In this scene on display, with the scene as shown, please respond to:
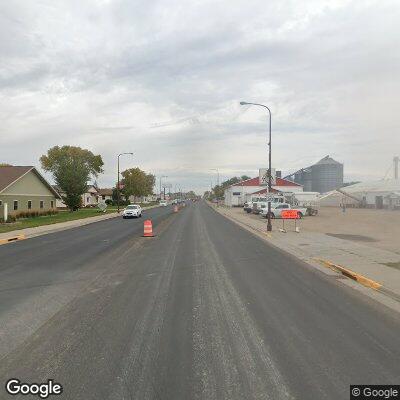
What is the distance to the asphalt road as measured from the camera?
16.2ft

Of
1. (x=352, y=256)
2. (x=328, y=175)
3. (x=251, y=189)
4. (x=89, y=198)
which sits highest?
(x=328, y=175)

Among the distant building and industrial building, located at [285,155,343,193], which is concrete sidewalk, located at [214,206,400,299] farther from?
industrial building, located at [285,155,343,193]

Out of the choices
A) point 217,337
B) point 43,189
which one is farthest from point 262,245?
point 43,189

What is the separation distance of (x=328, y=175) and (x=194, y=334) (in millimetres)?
193063

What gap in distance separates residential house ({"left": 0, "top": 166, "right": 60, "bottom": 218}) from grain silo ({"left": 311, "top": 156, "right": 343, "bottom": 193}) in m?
154

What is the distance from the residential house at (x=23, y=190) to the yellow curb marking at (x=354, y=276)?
113 feet

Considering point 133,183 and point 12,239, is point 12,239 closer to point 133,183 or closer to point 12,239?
point 12,239

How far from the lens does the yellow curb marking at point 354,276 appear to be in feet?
34.3

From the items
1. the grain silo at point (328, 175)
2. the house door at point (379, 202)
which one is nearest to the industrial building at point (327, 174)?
the grain silo at point (328, 175)

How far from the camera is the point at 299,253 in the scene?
17.1 metres

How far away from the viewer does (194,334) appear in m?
6.66

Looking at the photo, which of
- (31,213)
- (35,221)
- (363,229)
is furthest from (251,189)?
(363,229)

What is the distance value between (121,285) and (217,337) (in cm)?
457

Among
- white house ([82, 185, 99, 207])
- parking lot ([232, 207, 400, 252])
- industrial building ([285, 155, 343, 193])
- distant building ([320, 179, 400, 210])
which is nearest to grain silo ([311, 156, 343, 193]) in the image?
industrial building ([285, 155, 343, 193])
